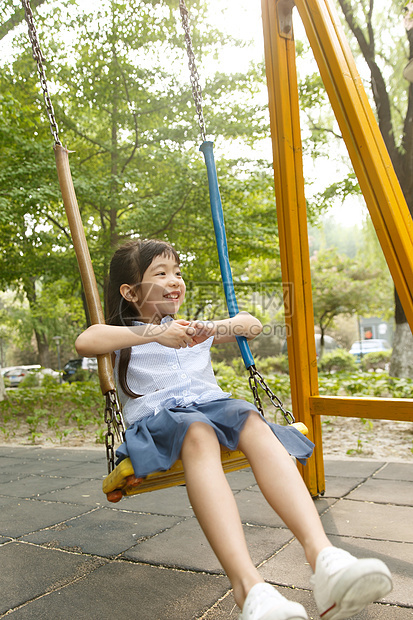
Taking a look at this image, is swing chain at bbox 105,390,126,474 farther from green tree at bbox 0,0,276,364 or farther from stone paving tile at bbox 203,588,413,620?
green tree at bbox 0,0,276,364

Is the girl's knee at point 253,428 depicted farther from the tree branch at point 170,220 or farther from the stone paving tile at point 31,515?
the tree branch at point 170,220

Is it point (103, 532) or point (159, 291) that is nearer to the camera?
point (159, 291)

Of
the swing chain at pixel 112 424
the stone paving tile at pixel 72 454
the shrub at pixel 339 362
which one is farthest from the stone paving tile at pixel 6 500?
the shrub at pixel 339 362

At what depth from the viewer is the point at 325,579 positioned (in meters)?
1.19

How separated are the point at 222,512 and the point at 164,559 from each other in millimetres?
914

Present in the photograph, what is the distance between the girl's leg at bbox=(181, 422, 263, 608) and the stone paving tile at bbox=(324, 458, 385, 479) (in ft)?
6.90

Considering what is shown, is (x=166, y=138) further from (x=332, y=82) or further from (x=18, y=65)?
(x=332, y=82)

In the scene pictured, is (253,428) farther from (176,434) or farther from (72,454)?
(72,454)

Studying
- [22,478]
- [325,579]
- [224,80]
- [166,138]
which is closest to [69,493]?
[22,478]

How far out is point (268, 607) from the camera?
1.16 metres

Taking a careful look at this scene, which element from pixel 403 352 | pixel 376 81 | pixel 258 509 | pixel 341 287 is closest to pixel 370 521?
pixel 258 509

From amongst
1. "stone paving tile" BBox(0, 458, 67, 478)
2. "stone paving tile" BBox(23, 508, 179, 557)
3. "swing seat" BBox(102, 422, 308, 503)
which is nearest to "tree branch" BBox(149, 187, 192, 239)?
"stone paving tile" BBox(0, 458, 67, 478)

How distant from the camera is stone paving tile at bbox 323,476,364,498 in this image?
2924mm

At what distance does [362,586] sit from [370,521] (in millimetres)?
1409
